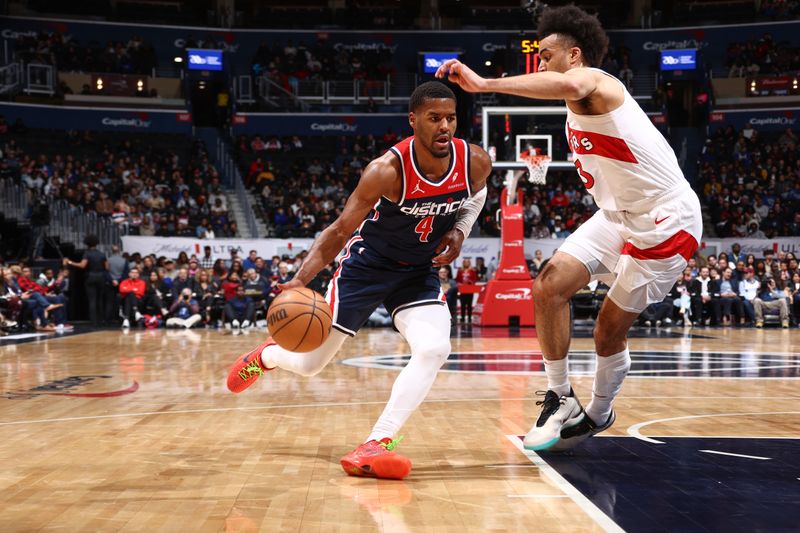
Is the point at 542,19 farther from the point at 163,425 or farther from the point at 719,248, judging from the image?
the point at 719,248

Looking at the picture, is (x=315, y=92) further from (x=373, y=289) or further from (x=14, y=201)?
(x=373, y=289)

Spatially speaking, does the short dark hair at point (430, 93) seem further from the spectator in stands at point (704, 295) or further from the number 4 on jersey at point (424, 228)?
the spectator in stands at point (704, 295)

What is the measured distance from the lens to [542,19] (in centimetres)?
479

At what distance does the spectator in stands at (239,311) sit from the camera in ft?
55.0

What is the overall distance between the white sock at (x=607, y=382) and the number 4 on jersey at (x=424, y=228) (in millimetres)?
1275

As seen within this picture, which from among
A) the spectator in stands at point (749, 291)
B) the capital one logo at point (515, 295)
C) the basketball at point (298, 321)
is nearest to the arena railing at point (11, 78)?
the capital one logo at point (515, 295)

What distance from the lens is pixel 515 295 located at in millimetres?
16453

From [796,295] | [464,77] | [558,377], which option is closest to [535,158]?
[796,295]

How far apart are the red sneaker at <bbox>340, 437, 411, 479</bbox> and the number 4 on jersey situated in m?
1.13

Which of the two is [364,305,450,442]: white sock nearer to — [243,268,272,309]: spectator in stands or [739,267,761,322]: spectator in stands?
[243,268,272,309]: spectator in stands

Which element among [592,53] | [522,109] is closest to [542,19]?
[592,53]

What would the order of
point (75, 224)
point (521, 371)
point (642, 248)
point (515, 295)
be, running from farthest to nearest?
point (75, 224)
point (515, 295)
point (521, 371)
point (642, 248)

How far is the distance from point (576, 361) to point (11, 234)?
602 inches

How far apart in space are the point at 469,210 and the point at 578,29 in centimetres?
116
